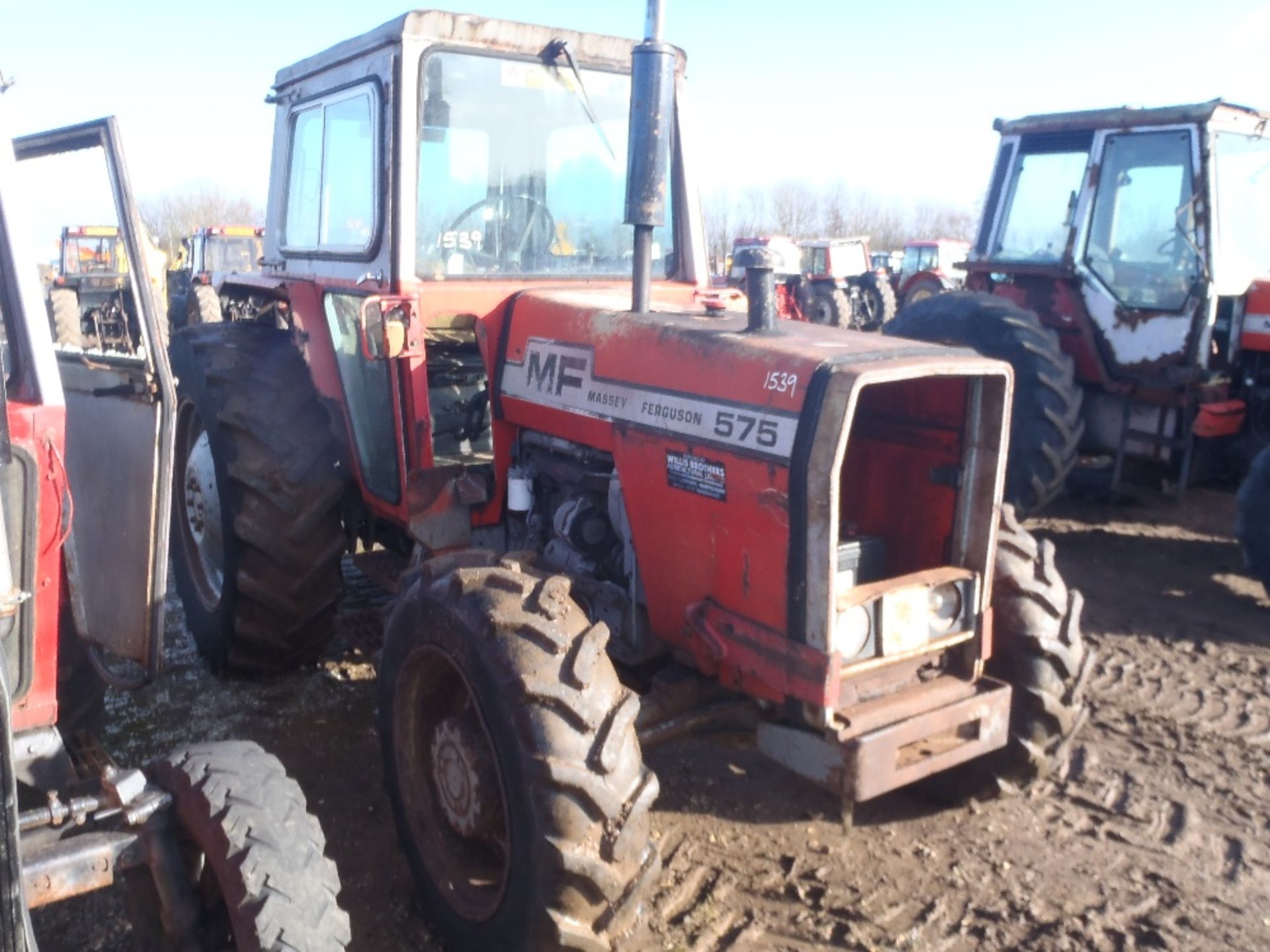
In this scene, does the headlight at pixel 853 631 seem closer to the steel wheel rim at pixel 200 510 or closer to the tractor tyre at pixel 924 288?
the steel wheel rim at pixel 200 510

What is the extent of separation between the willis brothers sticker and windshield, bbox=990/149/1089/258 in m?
5.25

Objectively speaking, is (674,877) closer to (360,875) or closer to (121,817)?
(360,875)

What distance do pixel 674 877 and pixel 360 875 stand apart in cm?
94

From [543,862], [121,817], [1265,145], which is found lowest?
[543,862]

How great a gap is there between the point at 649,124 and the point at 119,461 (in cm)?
166

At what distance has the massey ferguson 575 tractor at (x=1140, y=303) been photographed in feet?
21.2

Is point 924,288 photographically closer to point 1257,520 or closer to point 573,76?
point 1257,520

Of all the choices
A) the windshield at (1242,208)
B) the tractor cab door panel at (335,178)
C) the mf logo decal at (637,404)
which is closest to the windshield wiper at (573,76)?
the tractor cab door panel at (335,178)

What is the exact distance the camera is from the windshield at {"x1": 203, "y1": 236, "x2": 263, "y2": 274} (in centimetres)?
1714

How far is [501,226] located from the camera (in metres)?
3.86

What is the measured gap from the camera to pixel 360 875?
127 inches

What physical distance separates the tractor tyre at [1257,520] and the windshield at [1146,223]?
5.20ft

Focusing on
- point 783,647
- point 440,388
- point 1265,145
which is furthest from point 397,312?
point 1265,145

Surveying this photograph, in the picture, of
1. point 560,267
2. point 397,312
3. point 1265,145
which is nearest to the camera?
point 397,312
